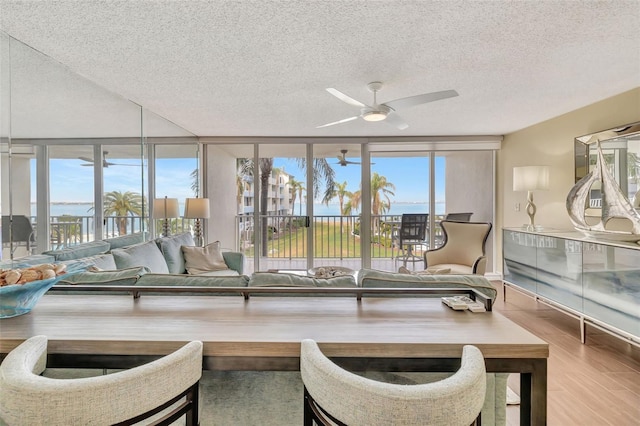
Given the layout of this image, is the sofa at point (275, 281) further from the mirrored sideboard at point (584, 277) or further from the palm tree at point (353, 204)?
the palm tree at point (353, 204)

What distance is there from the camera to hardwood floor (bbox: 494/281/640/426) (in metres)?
1.85

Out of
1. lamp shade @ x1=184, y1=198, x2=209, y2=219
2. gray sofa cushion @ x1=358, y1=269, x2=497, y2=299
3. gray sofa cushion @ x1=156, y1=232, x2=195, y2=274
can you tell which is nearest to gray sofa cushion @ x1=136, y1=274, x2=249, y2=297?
gray sofa cushion @ x1=358, y1=269, x2=497, y2=299

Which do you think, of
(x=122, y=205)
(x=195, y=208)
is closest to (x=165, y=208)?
(x=195, y=208)

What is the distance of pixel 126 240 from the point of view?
3451mm

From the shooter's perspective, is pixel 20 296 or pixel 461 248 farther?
pixel 461 248

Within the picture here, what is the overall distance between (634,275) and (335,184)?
12.5 ft

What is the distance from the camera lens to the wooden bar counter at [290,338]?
1023 mm

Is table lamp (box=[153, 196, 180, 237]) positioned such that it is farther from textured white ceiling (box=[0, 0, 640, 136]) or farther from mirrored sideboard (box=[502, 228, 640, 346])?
mirrored sideboard (box=[502, 228, 640, 346])

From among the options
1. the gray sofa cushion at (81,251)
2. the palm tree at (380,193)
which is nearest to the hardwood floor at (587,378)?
the palm tree at (380,193)

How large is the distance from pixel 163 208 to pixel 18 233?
1.79 metres

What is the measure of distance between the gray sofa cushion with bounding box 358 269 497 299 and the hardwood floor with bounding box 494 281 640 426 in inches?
35.2

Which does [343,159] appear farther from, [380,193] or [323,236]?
[323,236]

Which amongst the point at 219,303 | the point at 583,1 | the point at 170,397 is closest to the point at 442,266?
the point at 583,1

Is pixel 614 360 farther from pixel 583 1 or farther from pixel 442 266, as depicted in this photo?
pixel 583 1
